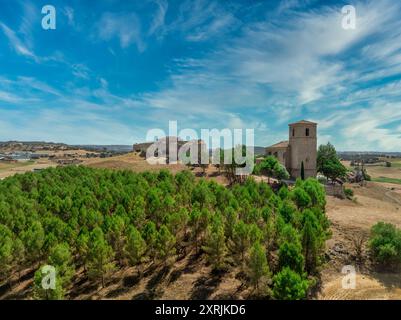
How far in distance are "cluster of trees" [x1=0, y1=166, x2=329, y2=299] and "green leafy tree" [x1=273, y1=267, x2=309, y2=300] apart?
7 centimetres

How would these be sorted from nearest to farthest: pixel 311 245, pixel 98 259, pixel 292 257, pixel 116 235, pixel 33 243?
pixel 292 257
pixel 98 259
pixel 311 245
pixel 33 243
pixel 116 235

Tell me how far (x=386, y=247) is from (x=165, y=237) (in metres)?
20.5

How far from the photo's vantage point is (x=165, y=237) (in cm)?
2686

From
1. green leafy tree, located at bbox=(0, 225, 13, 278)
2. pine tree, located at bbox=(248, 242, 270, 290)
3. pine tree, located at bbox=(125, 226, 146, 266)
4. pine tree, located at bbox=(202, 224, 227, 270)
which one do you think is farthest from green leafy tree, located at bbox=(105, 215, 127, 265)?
pine tree, located at bbox=(248, 242, 270, 290)

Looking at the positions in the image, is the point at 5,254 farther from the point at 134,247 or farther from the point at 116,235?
the point at 134,247

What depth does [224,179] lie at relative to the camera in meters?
62.9

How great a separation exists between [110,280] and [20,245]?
341 inches

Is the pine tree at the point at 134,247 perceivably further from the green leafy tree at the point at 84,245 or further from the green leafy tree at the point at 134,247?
the green leafy tree at the point at 84,245

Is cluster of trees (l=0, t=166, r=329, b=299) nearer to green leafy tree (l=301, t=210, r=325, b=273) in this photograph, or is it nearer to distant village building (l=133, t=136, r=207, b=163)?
green leafy tree (l=301, t=210, r=325, b=273)

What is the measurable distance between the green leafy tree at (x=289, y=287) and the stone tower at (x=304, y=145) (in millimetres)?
48643

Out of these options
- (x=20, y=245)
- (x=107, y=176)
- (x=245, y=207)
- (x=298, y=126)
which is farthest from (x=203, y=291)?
(x=298, y=126)

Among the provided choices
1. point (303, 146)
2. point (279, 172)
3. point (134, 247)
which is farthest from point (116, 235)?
point (303, 146)
